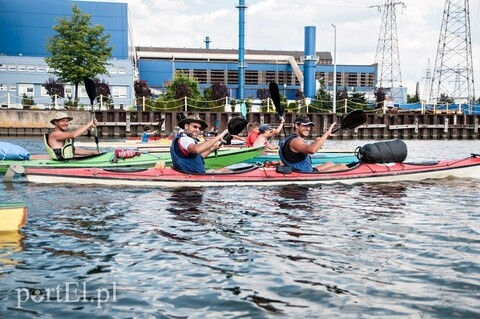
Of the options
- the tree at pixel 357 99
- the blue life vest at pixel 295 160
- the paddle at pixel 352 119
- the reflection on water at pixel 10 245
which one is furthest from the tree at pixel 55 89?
the reflection on water at pixel 10 245

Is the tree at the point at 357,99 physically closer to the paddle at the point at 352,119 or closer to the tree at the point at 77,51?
the tree at the point at 77,51

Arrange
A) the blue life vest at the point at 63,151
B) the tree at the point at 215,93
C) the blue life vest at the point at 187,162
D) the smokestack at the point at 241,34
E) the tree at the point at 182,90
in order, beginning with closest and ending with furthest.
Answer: the blue life vest at the point at 187,162, the blue life vest at the point at 63,151, the tree at the point at 182,90, the tree at the point at 215,93, the smokestack at the point at 241,34

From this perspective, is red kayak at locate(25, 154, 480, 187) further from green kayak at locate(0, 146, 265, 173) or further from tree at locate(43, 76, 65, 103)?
tree at locate(43, 76, 65, 103)

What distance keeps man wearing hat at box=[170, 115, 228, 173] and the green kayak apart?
2.31 meters

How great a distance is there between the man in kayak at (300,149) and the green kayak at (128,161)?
135 inches

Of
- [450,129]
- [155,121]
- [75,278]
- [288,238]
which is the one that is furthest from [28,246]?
[450,129]

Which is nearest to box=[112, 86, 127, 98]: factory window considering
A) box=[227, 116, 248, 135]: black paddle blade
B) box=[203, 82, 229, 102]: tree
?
box=[203, 82, 229, 102]: tree

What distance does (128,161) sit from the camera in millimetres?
14633

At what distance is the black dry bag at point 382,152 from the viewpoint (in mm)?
13109

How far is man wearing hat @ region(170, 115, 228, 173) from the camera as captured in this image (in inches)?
454

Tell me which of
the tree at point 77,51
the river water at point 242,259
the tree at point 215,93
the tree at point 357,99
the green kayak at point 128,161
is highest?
the tree at point 77,51

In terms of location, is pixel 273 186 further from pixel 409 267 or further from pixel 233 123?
pixel 409 267

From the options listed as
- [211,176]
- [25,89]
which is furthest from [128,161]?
[25,89]

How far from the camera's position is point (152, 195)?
38.2ft
